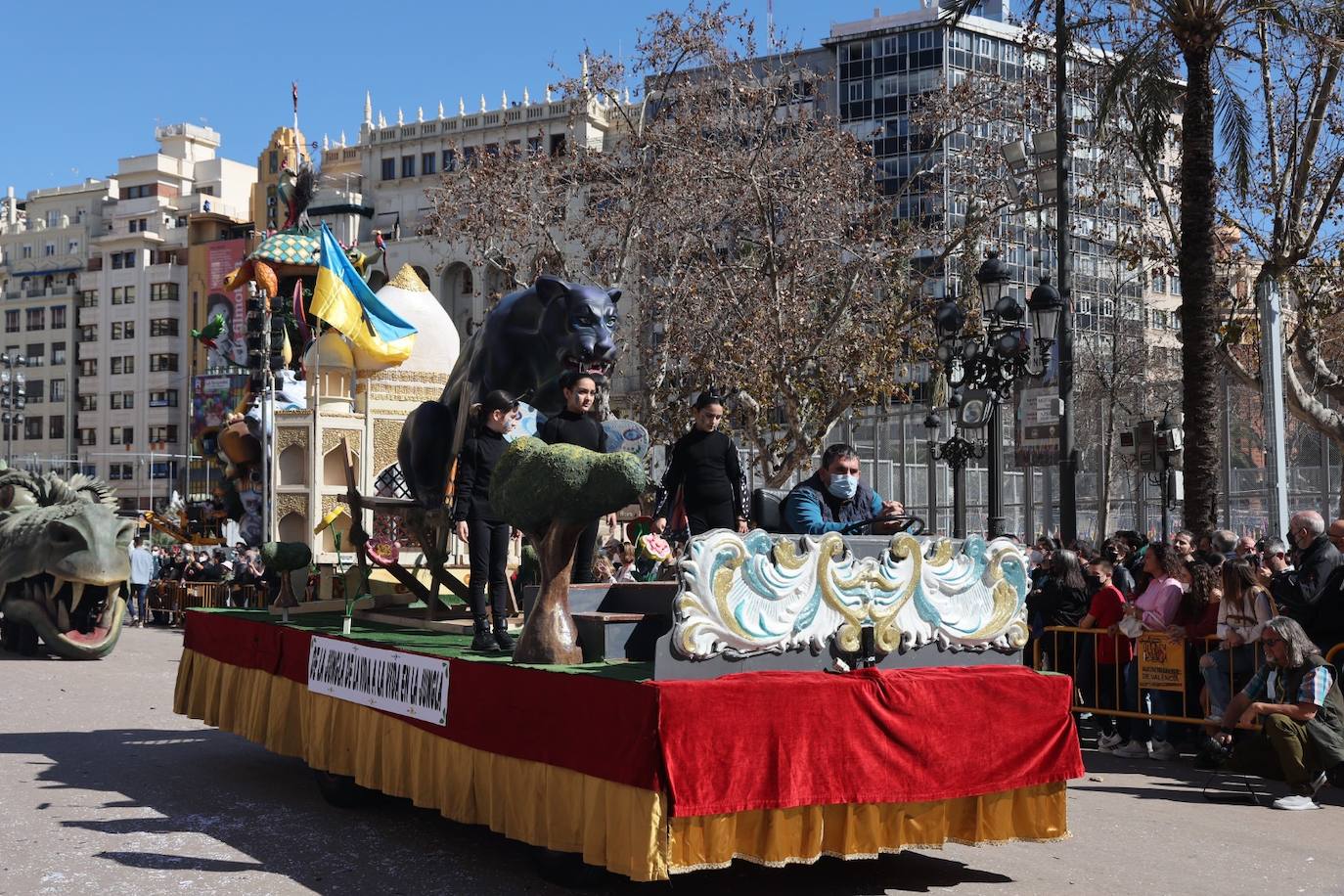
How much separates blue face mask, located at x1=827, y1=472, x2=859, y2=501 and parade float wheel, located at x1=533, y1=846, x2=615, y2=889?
2.48 metres

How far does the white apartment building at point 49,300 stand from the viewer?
100 m

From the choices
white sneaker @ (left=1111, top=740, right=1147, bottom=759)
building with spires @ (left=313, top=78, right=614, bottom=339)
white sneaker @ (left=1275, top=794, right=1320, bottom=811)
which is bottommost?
white sneaker @ (left=1111, top=740, right=1147, bottom=759)

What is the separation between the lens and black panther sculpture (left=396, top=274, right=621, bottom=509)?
33.0 feet

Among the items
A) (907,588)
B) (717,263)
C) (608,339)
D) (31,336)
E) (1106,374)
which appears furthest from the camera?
(31,336)

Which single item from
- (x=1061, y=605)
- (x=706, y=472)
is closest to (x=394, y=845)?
(x=706, y=472)

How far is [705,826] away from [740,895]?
1023mm

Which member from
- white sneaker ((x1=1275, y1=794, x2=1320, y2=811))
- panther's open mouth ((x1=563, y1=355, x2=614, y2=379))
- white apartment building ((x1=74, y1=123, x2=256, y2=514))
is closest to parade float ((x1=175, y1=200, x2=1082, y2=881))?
panther's open mouth ((x1=563, y1=355, x2=614, y2=379))

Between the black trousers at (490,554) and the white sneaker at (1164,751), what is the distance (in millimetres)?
6262

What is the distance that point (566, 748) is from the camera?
6.59 meters

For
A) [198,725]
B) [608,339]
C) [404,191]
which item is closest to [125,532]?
[198,725]

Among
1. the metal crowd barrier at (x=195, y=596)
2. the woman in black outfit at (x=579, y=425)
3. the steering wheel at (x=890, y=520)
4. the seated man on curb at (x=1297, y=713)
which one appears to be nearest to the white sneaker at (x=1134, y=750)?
the seated man on curb at (x=1297, y=713)

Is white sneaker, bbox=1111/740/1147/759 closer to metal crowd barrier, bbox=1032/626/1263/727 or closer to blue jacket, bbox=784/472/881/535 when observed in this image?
metal crowd barrier, bbox=1032/626/1263/727

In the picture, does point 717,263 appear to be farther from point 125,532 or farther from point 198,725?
point 198,725

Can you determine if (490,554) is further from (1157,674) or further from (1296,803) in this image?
(1157,674)
